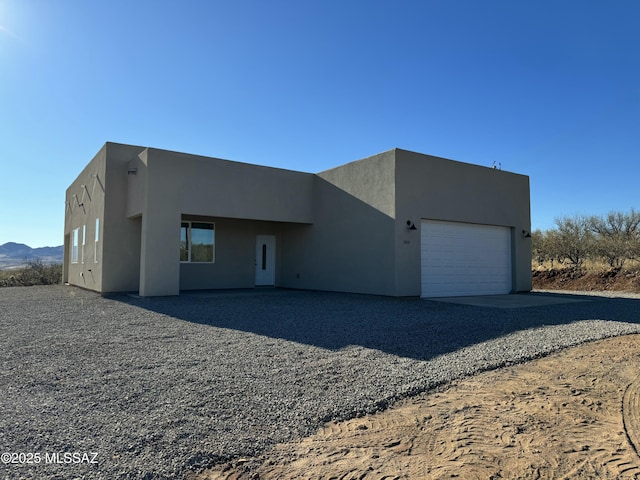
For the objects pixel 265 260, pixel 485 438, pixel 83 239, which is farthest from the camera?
pixel 265 260

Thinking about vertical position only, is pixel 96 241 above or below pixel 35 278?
above

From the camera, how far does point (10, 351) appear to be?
561 cm

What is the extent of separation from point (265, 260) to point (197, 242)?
3015 millimetres

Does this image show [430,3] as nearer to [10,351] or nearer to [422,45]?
[422,45]

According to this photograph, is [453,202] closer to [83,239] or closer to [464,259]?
[464,259]

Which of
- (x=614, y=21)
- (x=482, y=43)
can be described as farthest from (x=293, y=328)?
(x=614, y=21)

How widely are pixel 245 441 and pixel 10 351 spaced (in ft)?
14.8

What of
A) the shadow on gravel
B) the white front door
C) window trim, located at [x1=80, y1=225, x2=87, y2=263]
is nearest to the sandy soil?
the shadow on gravel

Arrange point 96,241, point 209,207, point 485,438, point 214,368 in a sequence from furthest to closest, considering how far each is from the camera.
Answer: point 96,241, point 209,207, point 214,368, point 485,438

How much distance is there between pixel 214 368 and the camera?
4801 mm

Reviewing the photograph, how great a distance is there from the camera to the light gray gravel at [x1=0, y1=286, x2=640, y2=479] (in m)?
2.91

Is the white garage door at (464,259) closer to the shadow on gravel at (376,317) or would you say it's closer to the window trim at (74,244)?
the shadow on gravel at (376,317)

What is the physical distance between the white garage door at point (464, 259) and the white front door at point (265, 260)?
6771mm

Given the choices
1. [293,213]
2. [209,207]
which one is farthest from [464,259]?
[209,207]
